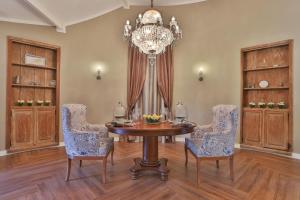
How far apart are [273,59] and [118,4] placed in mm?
3956

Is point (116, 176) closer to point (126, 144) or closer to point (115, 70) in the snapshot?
point (126, 144)

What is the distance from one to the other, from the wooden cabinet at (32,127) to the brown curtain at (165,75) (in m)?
2.71

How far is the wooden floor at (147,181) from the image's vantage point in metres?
2.28

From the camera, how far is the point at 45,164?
3299mm

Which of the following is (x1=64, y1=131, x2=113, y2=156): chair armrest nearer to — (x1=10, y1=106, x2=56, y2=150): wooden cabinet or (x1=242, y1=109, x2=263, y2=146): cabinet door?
(x1=10, y1=106, x2=56, y2=150): wooden cabinet

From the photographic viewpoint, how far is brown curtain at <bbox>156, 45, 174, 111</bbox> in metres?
5.11

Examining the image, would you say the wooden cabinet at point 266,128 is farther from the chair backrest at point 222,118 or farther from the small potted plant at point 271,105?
the chair backrest at point 222,118

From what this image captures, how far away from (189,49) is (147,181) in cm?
367

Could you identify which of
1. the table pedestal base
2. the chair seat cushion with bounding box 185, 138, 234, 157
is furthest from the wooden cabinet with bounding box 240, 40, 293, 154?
the table pedestal base

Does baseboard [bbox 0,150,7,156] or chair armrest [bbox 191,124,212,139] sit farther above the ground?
chair armrest [bbox 191,124,212,139]

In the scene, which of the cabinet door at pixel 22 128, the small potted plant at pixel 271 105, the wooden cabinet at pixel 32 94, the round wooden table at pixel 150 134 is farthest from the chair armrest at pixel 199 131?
the cabinet door at pixel 22 128

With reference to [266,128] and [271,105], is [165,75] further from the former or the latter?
[266,128]

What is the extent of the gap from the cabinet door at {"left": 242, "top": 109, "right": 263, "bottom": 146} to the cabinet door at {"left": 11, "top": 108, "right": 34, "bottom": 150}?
15.9 ft

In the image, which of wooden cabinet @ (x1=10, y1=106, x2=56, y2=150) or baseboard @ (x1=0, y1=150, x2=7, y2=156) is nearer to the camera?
baseboard @ (x1=0, y1=150, x2=7, y2=156)
